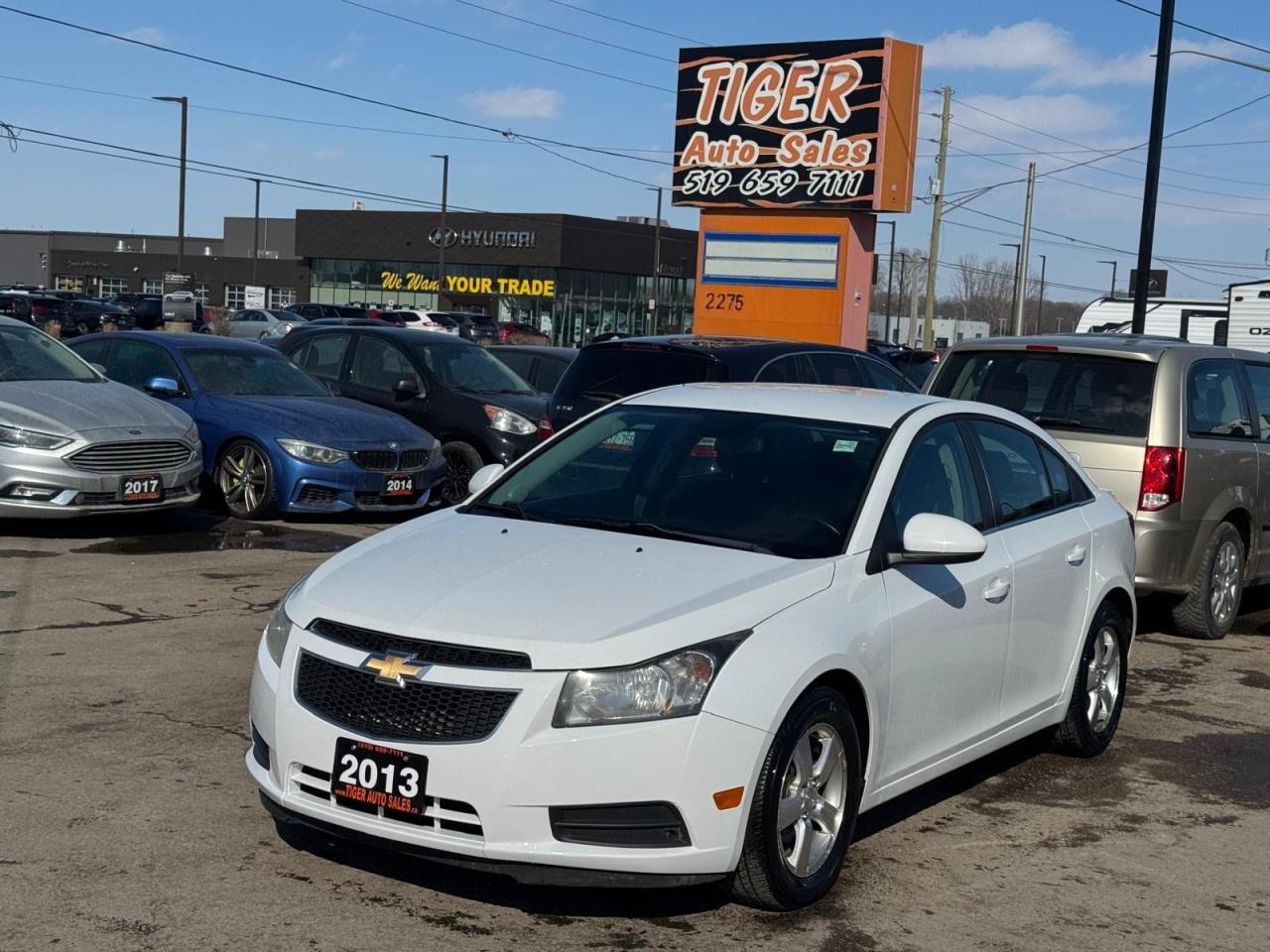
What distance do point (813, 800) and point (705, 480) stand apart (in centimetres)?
133

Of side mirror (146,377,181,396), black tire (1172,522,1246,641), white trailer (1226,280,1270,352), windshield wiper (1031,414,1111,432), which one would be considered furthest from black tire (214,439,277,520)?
white trailer (1226,280,1270,352)

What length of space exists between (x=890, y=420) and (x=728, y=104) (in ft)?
67.5

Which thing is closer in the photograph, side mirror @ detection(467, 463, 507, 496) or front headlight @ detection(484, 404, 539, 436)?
side mirror @ detection(467, 463, 507, 496)

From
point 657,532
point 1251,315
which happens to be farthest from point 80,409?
point 1251,315

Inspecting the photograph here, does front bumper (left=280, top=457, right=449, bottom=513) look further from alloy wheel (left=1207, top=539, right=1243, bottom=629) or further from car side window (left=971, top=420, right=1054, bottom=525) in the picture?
car side window (left=971, top=420, right=1054, bottom=525)

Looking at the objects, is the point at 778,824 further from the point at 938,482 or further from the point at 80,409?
the point at 80,409

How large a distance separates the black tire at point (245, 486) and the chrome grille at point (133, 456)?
3.08ft

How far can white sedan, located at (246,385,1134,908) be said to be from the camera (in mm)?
4180

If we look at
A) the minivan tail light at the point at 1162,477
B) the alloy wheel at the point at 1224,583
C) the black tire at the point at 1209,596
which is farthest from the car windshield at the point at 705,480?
the alloy wheel at the point at 1224,583

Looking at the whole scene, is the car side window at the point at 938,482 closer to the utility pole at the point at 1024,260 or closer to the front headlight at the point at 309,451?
the front headlight at the point at 309,451

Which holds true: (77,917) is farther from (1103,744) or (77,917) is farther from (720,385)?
(1103,744)

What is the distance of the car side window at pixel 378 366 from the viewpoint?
49.0 feet

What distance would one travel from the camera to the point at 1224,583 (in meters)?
9.84

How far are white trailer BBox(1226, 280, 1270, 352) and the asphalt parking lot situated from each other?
2629 centimetres
